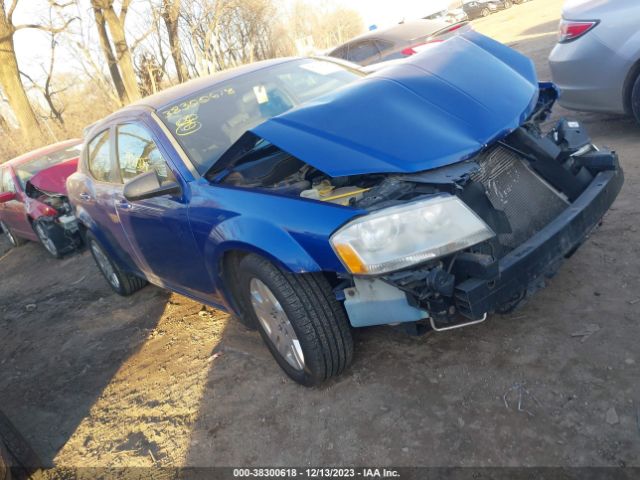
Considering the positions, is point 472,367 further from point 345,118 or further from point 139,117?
point 139,117

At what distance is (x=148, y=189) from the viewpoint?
9.85 feet

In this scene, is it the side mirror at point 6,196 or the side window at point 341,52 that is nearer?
the side mirror at point 6,196

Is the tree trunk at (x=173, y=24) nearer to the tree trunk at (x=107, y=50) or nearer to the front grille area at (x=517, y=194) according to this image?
the tree trunk at (x=107, y=50)

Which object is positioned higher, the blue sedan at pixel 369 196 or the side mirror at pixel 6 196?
the blue sedan at pixel 369 196

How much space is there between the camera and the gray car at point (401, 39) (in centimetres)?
857

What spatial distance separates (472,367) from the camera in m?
2.64

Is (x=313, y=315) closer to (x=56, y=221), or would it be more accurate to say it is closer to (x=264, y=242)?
(x=264, y=242)

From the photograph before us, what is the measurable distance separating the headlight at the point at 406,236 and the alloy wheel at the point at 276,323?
642mm

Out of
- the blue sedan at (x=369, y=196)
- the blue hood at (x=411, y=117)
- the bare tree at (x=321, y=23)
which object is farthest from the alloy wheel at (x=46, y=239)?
the bare tree at (x=321, y=23)

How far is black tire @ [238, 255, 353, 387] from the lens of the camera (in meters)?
2.53

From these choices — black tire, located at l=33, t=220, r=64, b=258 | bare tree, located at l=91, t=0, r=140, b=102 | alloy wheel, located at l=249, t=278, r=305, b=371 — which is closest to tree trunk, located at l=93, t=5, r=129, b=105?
bare tree, located at l=91, t=0, r=140, b=102

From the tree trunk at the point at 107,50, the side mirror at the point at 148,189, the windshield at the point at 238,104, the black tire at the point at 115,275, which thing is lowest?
the black tire at the point at 115,275

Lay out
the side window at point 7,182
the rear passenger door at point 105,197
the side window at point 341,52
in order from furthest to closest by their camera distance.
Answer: the side window at point 341,52 → the side window at point 7,182 → the rear passenger door at point 105,197

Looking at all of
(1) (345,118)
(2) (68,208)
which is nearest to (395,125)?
(1) (345,118)
